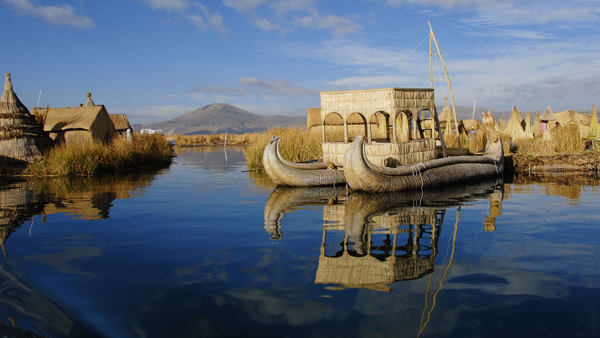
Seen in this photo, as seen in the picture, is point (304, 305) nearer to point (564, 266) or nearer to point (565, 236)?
point (564, 266)

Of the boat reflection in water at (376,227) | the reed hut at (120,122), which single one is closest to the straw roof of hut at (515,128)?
the boat reflection in water at (376,227)

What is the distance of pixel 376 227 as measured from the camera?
714 cm

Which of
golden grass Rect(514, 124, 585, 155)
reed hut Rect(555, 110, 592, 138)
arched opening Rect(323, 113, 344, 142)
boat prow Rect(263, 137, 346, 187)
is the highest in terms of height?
reed hut Rect(555, 110, 592, 138)

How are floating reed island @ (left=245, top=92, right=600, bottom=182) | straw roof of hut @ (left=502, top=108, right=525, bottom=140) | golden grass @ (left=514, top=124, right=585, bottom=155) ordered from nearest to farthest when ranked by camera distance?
floating reed island @ (left=245, top=92, right=600, bottom=182) < golden grass @ (left=514, top=124, right=585, bottom=155) < straw roof of hut @ (left=502, top=108, right=525, bottom=140)

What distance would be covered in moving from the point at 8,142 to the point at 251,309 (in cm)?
1543

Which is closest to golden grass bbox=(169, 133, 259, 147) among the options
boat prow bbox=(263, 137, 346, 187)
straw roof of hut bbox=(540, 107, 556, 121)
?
straw roof of hut bbox=(540, 107, 556, 121)

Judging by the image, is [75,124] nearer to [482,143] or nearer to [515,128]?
[482,143]

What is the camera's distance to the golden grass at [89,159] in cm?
1583

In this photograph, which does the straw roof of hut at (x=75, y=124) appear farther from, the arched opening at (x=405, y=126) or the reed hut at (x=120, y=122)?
the arched opening at (x=405, y=126)

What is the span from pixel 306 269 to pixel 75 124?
17.4m

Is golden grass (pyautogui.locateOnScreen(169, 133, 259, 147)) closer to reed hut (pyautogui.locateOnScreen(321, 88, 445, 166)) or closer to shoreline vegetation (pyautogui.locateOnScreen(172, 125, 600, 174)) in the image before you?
shoreline vegetation (pyautogui.locateOnScreen(172, 125, 600, 174))

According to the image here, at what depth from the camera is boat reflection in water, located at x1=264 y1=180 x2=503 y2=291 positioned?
4961mm

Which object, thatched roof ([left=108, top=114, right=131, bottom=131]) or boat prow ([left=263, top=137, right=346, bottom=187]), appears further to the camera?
thatched roof ([left=108, top=114, right=131, bottom=131])

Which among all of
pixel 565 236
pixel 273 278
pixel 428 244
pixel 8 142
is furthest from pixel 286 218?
pixel 8 142
